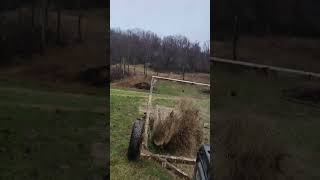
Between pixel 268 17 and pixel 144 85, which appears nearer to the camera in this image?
pixel 268 17

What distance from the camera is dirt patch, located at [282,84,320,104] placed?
11.1 ft

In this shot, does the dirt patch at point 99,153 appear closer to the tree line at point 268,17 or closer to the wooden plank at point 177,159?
→ the tree line at point 268,17

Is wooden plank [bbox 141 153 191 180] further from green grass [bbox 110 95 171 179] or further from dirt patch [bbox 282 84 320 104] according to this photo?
dirt patch [bbox 282 84 320 104]

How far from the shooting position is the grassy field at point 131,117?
6.76 meters

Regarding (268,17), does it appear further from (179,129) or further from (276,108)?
(179,129)

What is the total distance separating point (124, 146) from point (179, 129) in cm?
108

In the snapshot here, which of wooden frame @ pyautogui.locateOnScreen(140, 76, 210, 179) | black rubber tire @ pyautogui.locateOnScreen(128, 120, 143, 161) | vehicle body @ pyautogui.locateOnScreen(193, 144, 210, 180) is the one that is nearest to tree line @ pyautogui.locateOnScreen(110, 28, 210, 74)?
wooden frame @ pyautogui.locateOnScreen(140, 76, 210, 179)

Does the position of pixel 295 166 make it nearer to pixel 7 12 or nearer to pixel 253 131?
pixel 253 131

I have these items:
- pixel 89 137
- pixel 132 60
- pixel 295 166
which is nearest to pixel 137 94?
pixel 132 60

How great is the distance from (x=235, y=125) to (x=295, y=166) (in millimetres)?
593

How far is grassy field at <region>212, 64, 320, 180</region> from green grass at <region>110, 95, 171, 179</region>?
9.78 ft

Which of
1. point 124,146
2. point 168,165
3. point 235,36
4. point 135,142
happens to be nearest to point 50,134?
point 235,36

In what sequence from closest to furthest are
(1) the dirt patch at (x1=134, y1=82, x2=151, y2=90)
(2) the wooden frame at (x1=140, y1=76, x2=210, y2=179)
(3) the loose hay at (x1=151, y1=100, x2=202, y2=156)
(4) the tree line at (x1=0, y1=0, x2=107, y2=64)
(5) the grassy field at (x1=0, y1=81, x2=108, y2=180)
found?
1. (5) the grassy field at (x1=0, y1=81, x2=108, y2=180)
2. (4) the tree line at (x1=0, y1=0, x2=107, y2=64)
3. (2) the wooden frame at (x1=140, y1=76, x2=210, y2=179)
4. (3) the loose hay at (x1=151, y1=100, x2=202, y2=156)
5. (1) the dirt patch at (x1=134, y1=82, x2=151, y2=90)

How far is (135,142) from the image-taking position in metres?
6.90
